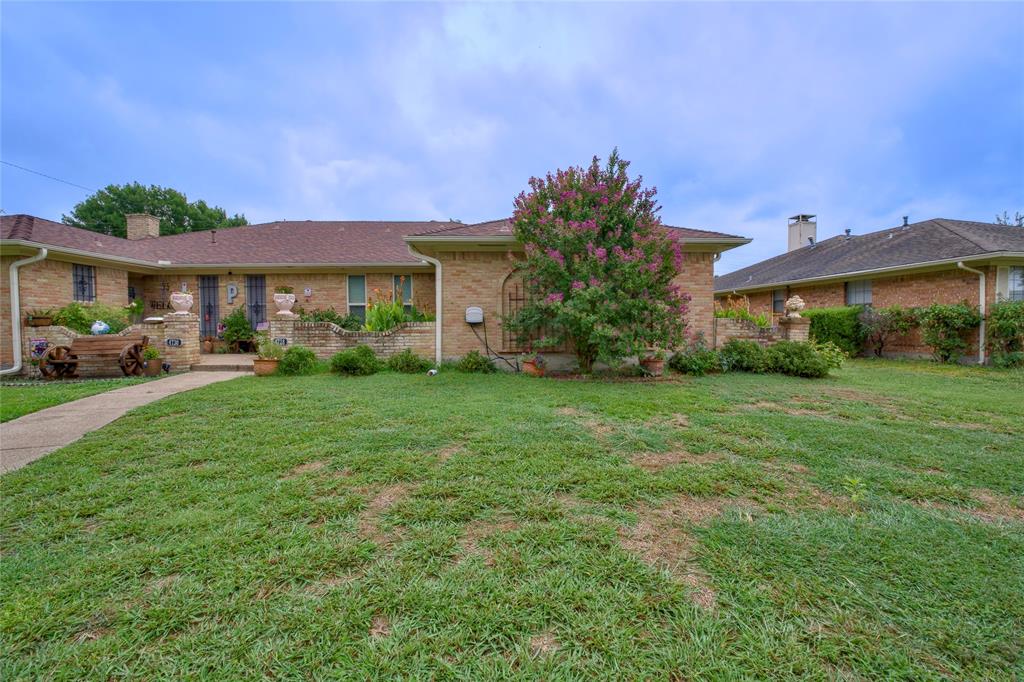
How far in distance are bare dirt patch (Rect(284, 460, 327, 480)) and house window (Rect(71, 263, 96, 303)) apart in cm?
1236

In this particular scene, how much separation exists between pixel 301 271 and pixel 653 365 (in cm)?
1067

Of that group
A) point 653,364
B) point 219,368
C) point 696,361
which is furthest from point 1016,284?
point 219,368

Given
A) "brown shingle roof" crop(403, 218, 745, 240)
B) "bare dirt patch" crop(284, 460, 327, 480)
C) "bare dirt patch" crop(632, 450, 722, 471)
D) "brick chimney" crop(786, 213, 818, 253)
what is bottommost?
"bare dirt patch" crop(632, 450, 722, 471)

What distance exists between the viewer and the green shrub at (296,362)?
Answer: 8398 mm

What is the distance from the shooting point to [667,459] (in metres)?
3.45

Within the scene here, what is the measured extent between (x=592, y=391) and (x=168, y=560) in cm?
531

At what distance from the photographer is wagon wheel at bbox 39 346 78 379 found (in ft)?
27.5

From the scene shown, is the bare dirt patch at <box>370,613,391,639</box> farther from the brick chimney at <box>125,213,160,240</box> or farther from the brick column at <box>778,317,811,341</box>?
the brick chimney at <box>125,213,160,240</box>

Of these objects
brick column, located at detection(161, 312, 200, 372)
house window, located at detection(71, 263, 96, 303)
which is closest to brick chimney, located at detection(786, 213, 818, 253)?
brick column, located at detection(161, 312, 200, 372)

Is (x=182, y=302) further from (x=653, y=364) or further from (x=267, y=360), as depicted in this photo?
(x=653, y=364)

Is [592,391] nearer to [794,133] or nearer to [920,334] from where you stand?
[794,133]

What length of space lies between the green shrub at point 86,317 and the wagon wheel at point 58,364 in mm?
1023

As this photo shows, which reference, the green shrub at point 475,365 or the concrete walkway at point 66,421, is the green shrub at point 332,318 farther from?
the green shrub at point 475,365

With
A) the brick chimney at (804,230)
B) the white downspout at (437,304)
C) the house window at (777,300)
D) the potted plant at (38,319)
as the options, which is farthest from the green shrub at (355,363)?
the brick chimney at (804,230)
